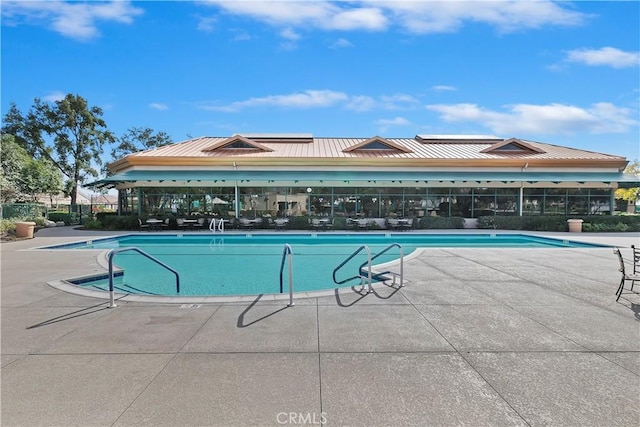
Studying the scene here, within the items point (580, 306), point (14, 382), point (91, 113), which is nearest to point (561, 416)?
point (580, 306)

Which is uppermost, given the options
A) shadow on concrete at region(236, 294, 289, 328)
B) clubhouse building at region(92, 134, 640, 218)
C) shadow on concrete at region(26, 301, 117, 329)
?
clubhouse building at region(92, 134, 640, 218)

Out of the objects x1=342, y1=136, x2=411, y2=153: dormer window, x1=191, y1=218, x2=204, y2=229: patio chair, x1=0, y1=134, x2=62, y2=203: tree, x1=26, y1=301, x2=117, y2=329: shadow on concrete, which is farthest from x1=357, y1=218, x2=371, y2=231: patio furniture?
x1=0, y1=134, x2=62, y2=203: tree

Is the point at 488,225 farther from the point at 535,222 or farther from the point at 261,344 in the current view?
the point at 261,344

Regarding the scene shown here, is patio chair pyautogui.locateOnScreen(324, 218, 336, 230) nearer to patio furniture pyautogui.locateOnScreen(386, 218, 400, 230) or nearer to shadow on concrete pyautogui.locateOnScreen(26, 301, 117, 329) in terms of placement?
patio furniture pyautogui.locateOnScreen(386, 218, 400, 230)

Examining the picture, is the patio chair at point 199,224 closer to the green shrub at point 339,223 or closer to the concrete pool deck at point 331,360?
the green shrub at point 339,223

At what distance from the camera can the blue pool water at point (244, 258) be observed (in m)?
8.12

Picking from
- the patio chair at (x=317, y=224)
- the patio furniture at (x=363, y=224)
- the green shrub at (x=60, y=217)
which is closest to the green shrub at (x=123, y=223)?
the green shrub at (x=60, y=217)

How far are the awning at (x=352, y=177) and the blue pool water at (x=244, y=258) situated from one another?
13.6ft

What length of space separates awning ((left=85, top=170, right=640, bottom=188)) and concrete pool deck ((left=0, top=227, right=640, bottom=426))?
48.6 feet

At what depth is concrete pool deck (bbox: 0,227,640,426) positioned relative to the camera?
2.79m

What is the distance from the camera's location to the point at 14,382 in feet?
10.7

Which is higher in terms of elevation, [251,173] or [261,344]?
[251,173]

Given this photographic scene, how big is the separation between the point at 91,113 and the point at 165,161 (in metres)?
21.6

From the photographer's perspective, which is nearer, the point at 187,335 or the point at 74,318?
the point at 187,335
